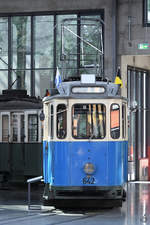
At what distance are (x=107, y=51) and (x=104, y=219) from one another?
11146mm

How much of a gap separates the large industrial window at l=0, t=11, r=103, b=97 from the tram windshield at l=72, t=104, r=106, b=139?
9945mm

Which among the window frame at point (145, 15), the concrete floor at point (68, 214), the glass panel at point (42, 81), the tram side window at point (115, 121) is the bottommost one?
the concrete floor at point (68, 214)

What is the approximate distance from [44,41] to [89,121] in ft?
35.9

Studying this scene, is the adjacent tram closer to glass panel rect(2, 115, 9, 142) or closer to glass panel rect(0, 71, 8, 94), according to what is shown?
glass panel rect(2, 115, 9, 142)

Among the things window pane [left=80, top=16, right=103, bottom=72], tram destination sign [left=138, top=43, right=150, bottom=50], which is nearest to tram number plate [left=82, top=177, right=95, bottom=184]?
tram destination sign [left=138, top=43, right=150, bottom=50]

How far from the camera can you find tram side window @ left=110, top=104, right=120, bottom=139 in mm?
14361

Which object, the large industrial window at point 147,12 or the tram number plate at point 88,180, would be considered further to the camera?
the large industrial window at point 147,12

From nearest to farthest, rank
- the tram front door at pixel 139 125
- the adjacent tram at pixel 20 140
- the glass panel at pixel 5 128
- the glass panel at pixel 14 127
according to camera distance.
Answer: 1. the adjacent tram at pixel 20 140
2. the glass panel at pixel 14 127
3. the glass panel at pixel 5 128
4. the tram front door at pixel 139 125

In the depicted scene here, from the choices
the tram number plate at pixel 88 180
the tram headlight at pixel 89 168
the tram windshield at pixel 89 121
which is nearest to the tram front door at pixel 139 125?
the tram windshield at pixel 89 121

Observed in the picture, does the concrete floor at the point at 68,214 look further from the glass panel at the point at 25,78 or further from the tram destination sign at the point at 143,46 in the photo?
the glass panel at the point at 25,78

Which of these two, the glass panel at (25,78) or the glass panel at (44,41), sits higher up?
the glass panel at (44,41)

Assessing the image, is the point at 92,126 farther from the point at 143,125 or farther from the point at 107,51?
the point at 143,125

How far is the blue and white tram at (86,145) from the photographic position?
46.4ft

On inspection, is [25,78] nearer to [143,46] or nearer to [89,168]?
[143,46]
